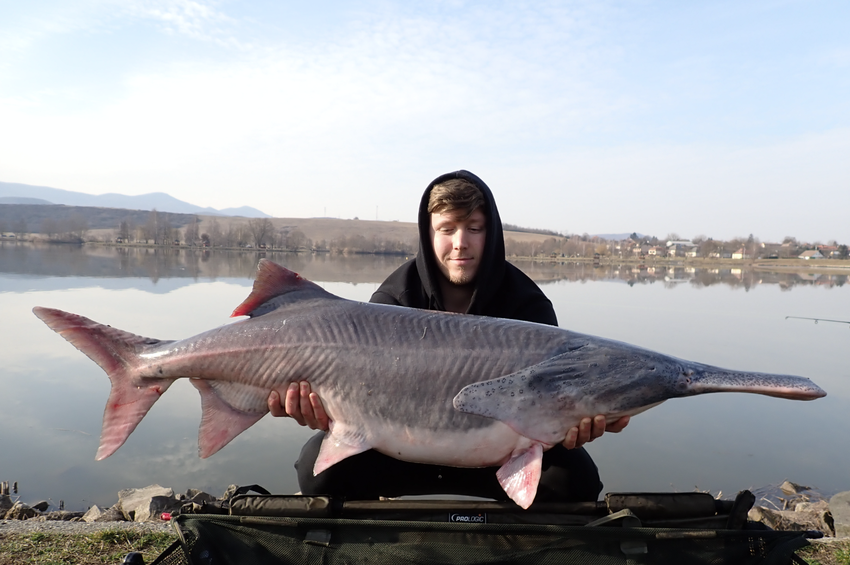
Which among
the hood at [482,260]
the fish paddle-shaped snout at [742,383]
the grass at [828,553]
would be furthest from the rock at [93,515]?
the grass at [828,553]

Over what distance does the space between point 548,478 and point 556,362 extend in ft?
2.80

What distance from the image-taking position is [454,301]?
Result: 371cm

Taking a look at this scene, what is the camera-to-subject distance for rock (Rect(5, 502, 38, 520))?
4.06 m

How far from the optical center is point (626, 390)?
2.50 meters

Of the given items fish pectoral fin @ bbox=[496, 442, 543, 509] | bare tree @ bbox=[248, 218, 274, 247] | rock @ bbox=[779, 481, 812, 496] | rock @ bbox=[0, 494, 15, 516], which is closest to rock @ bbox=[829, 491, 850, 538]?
rock @ bbox=[779, 481, 812, 496]

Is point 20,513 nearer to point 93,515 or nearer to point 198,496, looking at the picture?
point 93,515

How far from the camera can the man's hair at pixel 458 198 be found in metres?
3.46

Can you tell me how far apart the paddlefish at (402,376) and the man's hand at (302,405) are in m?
0.05

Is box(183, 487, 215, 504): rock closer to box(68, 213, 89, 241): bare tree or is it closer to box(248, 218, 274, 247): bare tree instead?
box(248, 218, 274, 247): bare tree

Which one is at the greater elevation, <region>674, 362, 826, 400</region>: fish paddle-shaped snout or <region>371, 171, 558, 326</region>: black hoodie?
<region>371, 171, 558, 326</region>: black hoodie

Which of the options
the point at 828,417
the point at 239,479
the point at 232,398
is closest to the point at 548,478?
the point at 232,398

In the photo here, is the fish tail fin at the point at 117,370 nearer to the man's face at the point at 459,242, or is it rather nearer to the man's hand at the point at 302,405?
the man's hand at the point at 302,405

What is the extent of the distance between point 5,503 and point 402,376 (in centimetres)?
430

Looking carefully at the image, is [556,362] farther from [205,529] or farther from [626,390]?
[205,529]
